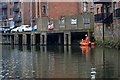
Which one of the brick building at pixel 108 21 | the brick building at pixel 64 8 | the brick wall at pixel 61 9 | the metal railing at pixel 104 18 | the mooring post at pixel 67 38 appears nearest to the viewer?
the brick building at pixel 108 21

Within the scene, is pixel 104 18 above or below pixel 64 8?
below

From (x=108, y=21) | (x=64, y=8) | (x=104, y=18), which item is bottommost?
(x=108, y=21)

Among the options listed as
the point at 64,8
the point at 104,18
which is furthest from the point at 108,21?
the point at 64,8

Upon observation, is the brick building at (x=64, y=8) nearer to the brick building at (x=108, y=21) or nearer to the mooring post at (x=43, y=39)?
the mooring post at (x=43, y=39)

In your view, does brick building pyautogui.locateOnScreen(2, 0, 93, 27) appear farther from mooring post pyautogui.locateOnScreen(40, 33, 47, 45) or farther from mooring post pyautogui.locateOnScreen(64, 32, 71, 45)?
mooring post pyautogui.locateOnScreen(40, 33, 47, 45)

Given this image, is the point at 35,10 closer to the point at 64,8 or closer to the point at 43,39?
the point at 64,8


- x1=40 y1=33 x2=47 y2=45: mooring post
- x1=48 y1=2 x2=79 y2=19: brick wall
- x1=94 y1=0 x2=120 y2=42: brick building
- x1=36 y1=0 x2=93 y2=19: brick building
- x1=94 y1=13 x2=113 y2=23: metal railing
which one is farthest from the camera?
x1=48 y1=2 x2=79 y2=19: brick wall

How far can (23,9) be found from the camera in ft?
348

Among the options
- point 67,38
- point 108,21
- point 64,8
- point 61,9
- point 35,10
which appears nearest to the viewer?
point 108,21

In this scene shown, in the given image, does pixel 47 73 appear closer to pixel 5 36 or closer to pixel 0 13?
pixel 5 36

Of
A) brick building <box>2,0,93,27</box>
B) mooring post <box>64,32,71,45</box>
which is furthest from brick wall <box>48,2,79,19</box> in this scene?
mooring post <box>64,32,71,45</box>

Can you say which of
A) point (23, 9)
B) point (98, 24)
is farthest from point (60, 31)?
point (23, 9)

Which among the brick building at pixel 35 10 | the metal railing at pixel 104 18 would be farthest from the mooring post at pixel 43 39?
the metal railing at pixel 104 18

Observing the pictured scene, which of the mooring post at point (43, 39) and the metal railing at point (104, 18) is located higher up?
the metal railing at point (104, 18)
